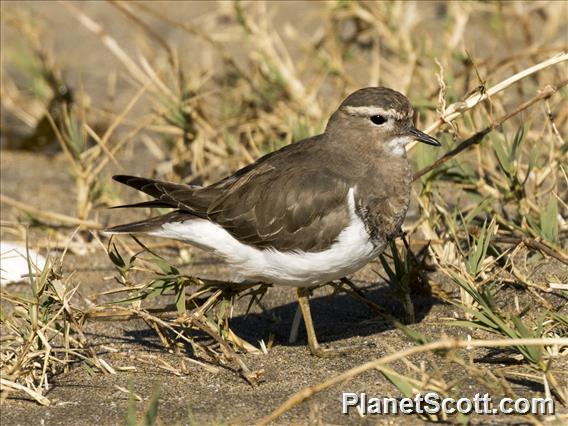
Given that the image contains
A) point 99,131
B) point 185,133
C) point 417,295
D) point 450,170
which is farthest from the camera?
point 99,131

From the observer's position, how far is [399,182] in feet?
14.9

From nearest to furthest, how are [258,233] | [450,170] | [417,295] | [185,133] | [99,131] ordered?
[258,233] < [417,295] < [450,170] < [185,133] < [99,131]

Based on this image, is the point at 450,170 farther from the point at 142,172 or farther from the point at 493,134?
the point at 142,172

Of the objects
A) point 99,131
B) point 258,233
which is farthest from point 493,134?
point 99,131

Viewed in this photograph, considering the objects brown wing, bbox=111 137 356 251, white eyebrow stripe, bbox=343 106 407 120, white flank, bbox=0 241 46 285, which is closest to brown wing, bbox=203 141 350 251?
brown wing, bbox=111 137 356 251

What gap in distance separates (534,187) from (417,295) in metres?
0.88

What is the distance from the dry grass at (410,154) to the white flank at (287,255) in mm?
158

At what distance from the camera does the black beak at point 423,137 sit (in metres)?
4.57

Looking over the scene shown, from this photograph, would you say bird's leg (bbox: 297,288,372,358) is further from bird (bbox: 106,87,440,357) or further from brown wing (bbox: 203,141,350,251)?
brown wing (bbox: 203,141,350,251)

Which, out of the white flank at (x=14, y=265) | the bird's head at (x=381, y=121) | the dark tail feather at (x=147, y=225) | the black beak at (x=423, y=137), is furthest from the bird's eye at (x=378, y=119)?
the white flank at (x=14, y=265)

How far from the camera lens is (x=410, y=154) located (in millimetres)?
6285

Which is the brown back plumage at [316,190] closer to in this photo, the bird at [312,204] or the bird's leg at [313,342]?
the bird at [312,204]

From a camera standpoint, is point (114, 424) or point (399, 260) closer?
point (114, 424)

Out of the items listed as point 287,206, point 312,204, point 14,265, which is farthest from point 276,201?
point 14,265
